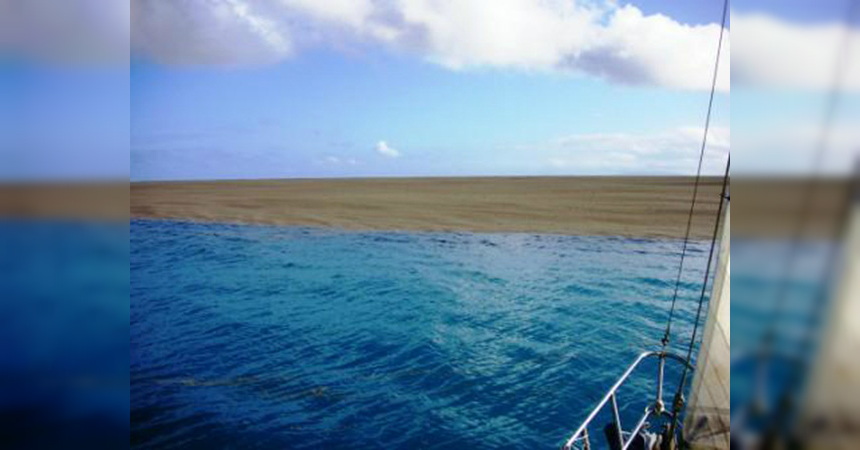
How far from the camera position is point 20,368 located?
1726 mm

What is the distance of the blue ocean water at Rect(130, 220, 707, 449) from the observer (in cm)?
931

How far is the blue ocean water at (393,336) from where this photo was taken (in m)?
9.31

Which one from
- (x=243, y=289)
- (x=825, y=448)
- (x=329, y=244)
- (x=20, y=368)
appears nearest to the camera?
(x=825, y=448)

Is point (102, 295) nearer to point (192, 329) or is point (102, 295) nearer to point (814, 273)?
point (814, 273)

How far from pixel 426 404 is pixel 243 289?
10.3 metres

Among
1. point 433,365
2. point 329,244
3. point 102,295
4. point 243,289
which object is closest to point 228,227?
point 329,244

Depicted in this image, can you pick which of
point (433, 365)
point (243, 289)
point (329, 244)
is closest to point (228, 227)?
point (329, 244)

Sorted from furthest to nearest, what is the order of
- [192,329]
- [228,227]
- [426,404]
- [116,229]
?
[228,227]
[192,329]
[426,404]
[116,229]

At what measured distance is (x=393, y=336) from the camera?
13.9m

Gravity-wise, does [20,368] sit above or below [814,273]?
below

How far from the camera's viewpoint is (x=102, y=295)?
1.80 meters

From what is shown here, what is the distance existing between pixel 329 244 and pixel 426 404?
601 inches

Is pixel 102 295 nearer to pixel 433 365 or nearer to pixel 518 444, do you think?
pixel 518 444

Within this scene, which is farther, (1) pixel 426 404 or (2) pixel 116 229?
(1) pixel 426 404
